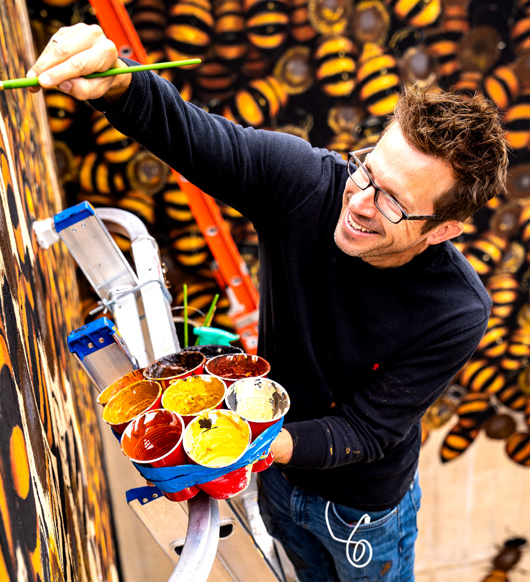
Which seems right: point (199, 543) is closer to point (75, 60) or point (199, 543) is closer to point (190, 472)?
point (190, 472)

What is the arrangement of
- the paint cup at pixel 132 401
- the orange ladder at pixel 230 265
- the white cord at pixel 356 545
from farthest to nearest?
the orange ladder at pixel 230 265, the white cord at pixel 356 545, the paint cup at pixel 132 401

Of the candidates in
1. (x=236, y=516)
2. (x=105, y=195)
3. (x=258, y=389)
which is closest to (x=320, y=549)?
(x=236, y=516)

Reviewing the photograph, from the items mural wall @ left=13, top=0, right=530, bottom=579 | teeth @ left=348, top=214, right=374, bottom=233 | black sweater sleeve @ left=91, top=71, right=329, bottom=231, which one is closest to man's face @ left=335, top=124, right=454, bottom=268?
teeth @ left=348, top=214, right=374, bottom=233

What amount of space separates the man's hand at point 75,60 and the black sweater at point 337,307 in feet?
1.09

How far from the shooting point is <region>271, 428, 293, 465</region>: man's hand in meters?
1.24

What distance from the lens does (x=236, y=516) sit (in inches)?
48.7

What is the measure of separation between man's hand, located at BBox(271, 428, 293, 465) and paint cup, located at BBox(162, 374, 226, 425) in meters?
0.30

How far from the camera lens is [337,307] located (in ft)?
4.57

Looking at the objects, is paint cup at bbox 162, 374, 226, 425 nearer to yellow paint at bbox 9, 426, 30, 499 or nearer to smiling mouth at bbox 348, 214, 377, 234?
yellow paint at bbox 9, 426, 30, 499

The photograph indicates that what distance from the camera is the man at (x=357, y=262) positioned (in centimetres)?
121

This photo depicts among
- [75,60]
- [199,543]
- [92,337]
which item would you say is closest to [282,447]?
[199,543]

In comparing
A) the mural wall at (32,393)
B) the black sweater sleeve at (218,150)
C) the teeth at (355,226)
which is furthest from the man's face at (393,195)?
the mural wall at (32,393)

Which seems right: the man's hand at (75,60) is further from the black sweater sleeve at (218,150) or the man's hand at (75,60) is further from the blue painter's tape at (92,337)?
the blue painter's tape at (92,337)

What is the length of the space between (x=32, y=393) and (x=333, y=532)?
1.05m
